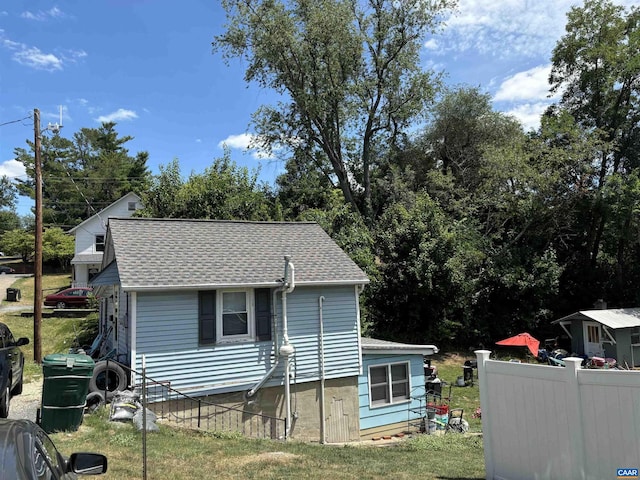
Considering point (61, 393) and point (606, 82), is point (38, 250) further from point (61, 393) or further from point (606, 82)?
point (606, 82)

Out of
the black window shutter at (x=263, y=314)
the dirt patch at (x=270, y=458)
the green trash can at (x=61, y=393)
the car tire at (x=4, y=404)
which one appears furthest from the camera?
the black window shutter at (x=263, y=314)

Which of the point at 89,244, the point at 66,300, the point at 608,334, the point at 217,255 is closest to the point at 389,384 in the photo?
the point at 217,255

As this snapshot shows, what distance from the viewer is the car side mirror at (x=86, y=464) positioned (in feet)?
11.0

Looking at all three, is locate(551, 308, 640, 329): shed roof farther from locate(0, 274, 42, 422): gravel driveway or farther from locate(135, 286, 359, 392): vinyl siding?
locate(0, 274, 42, 422): gravel driveway

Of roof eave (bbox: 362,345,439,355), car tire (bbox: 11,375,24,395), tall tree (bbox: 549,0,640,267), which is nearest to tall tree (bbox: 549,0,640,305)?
tall tree (bbox: 549,0,640,267)

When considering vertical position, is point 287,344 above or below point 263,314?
below

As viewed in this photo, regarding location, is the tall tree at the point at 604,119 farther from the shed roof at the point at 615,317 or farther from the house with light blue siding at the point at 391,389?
the house with light blue siding at the point at 391,389

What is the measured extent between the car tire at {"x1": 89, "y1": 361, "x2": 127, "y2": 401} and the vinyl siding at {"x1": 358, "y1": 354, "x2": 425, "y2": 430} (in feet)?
20.5

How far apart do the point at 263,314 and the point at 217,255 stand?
202 centimetres

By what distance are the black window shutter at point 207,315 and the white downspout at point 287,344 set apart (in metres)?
1.69

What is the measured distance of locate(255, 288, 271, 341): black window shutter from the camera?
1216cm

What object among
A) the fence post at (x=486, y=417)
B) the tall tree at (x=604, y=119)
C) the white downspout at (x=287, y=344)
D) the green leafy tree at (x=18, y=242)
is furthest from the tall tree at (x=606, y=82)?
the green leafy tree at (x=18, y=242)

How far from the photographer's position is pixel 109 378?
1062 centimetres

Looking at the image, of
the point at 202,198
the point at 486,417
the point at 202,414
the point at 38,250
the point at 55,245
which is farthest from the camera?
the point at 55,245
